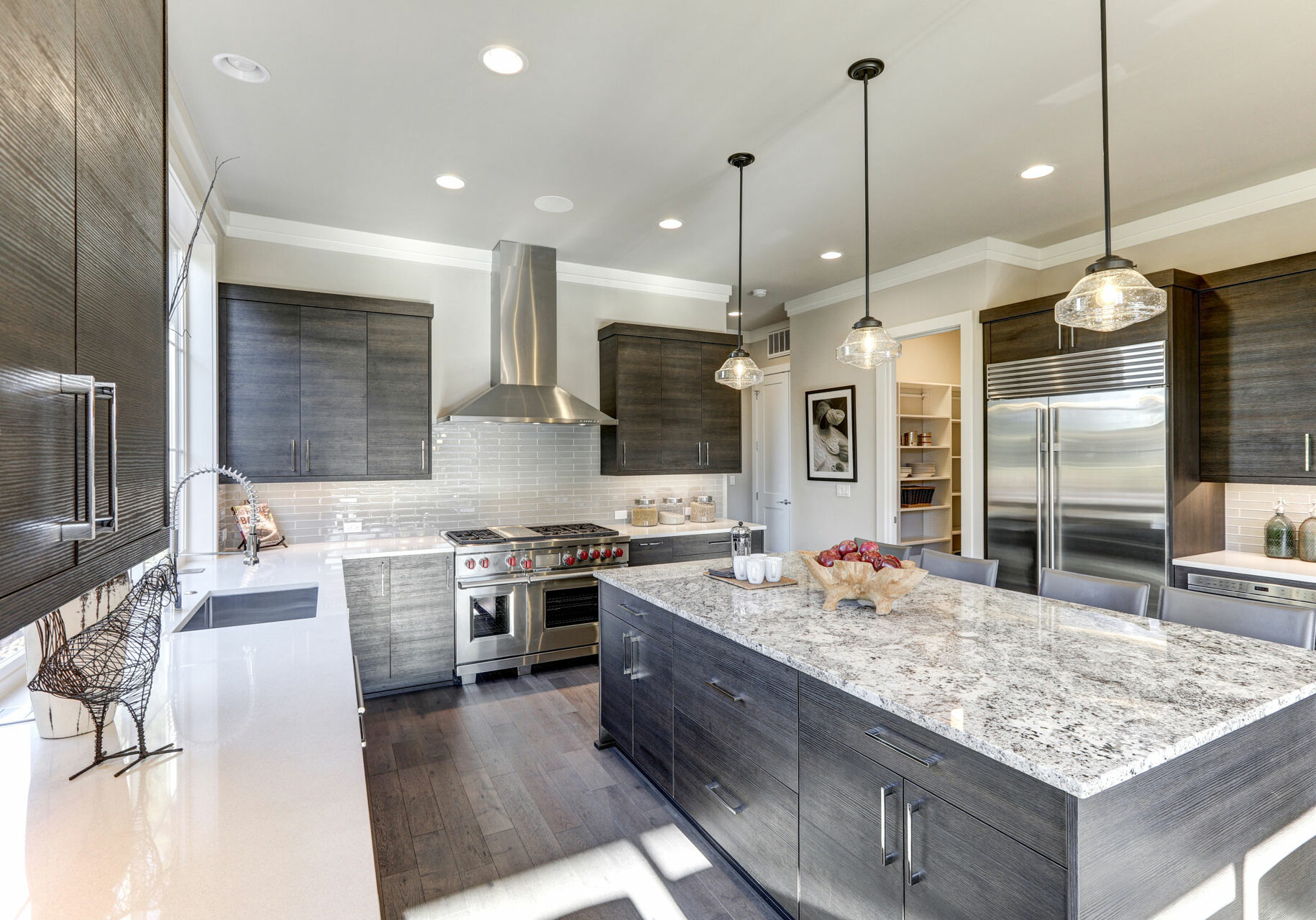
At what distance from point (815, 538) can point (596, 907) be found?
14.1ft

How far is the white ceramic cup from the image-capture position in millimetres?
2717

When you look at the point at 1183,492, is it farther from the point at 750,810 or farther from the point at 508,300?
the point at 508,300

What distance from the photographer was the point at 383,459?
419 centimetres

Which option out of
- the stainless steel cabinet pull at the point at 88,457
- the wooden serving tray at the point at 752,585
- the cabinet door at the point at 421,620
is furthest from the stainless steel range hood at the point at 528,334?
the stainless steel cabinet pull at the point at 88,457

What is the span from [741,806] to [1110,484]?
9.93 feet

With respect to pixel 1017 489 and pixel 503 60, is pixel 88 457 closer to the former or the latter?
pixel 503 60

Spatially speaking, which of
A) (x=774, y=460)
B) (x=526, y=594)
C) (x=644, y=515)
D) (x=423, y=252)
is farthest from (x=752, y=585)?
(x=774, y=460)

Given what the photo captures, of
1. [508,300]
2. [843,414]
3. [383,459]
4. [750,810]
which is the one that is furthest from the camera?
[843,414]

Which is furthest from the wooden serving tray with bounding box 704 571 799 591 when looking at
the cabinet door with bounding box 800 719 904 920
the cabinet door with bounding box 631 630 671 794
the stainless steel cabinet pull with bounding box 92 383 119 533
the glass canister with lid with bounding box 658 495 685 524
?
the glass canister with lid with bounding box 658 495 685 524

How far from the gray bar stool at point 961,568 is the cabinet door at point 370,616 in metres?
3.02

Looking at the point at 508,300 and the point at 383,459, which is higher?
the point at 508,300

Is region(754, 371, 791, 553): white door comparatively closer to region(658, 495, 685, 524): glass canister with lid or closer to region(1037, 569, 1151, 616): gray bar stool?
region(658, 495, 685, 524): glass canister with lid

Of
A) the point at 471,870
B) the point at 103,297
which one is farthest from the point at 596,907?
the point at 103,297

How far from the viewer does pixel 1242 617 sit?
2113 mm
